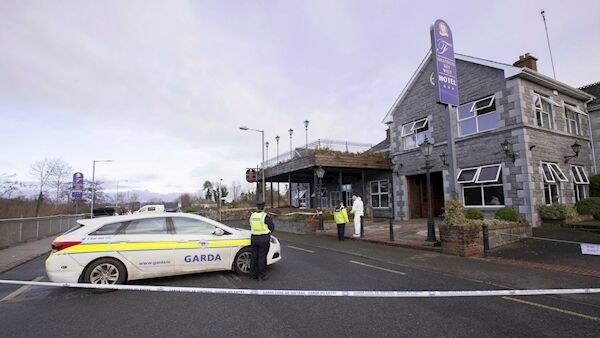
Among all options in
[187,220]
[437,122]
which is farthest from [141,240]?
[437,122]

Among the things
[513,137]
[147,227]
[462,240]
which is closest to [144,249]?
[147,227]

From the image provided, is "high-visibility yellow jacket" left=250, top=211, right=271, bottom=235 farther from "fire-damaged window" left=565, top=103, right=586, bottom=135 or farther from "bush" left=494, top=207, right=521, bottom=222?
"fire-damaged window" left=565, top=103, right=586, bottom=135

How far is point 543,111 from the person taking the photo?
1580cm

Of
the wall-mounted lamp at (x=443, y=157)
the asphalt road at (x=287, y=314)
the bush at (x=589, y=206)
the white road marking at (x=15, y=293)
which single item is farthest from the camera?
the wall-mounted lamp at (x=443, y=157)

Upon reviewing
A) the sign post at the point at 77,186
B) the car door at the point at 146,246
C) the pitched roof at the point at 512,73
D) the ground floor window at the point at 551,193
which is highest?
the pitched roof at the point at 512,73

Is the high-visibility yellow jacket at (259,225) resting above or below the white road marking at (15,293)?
above

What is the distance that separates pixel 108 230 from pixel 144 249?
0.84m

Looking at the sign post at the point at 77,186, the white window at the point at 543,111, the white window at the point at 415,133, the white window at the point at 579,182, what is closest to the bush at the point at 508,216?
the white window at the point at 543,111

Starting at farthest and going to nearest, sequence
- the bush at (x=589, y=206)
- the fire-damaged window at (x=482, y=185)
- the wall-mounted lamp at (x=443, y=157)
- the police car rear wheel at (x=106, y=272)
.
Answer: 1. the wall-mounted lamp at (x=443, y=157)
2. the fire-damaged window at (x=482, y=185)
3. the bush at (x=589, y=206)
4. the police car rear wheel at (x=106, y=272)

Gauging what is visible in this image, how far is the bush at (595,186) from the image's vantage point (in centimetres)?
1684

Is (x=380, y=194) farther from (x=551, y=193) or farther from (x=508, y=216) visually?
(x=508, y=216)

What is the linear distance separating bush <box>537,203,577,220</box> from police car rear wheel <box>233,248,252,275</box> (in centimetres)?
1322

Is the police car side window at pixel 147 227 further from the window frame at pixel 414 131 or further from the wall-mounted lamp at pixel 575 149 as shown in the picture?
the wall-mounted lamp at pixel 575 149

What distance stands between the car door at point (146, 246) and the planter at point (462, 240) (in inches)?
314
